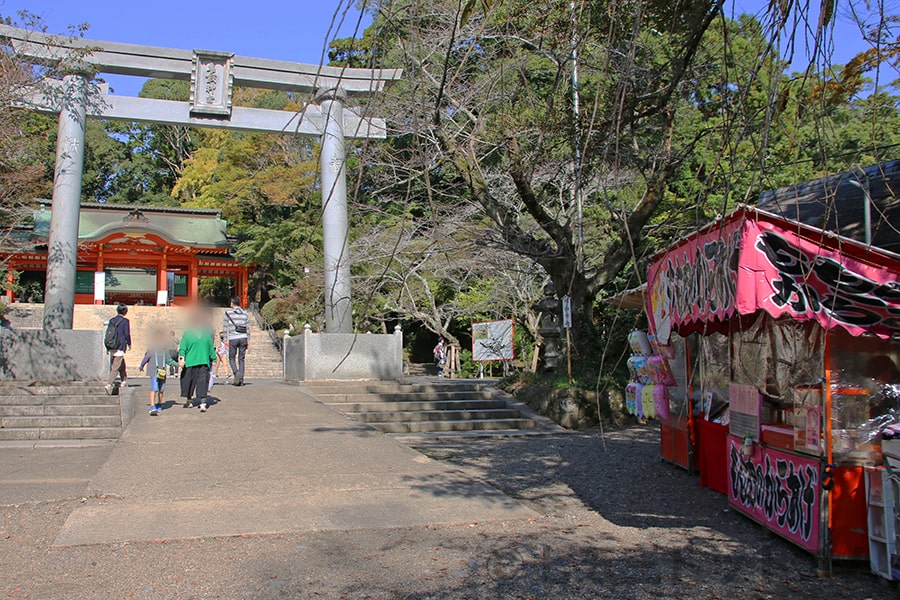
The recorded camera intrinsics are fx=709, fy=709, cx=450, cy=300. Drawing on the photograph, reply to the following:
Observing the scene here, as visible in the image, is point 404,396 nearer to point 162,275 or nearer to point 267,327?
point 267,327

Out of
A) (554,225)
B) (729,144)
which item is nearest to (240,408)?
(554,225)

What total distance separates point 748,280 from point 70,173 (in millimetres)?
14446

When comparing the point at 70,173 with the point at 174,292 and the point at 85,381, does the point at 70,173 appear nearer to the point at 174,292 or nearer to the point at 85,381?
the point at 85,381

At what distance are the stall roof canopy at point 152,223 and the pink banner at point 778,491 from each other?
30.8 m

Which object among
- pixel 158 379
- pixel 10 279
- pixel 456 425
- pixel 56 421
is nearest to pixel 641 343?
pixel 456 425

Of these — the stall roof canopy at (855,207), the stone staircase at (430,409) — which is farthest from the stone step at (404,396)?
the stall roof canopy at (855,207)

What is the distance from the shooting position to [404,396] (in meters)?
13.6

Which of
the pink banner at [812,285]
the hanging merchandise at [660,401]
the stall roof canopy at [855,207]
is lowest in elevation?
the hanging merchandise at [660,401]

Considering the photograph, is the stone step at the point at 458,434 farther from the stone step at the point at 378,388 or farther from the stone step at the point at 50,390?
the stone step at the point at 50,390

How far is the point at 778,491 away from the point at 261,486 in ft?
15.1

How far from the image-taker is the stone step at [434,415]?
40.2 feet

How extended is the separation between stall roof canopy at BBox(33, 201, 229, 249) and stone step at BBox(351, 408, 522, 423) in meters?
23.8

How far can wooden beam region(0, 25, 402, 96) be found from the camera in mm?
13555

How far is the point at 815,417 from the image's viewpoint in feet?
16.6
